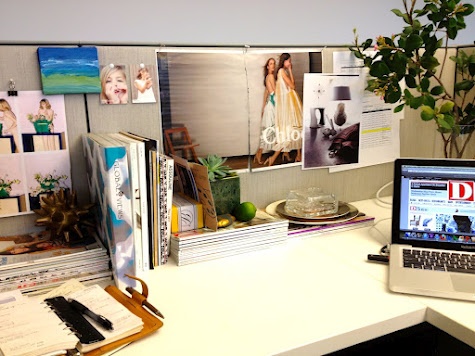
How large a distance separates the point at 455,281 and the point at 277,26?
149cm

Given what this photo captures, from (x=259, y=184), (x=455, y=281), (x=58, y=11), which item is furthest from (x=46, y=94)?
(x=455, y=281)

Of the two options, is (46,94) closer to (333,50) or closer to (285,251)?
(285,251)

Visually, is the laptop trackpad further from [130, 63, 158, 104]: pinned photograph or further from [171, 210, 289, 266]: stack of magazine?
[130, 63, 158, 104]: pinned photograph

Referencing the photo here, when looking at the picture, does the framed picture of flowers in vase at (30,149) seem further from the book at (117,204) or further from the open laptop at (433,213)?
the open laptop at (433,213)

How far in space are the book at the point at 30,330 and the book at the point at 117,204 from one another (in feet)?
0.57

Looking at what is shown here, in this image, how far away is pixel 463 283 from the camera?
0.95m

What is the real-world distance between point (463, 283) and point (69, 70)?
968 millimetres

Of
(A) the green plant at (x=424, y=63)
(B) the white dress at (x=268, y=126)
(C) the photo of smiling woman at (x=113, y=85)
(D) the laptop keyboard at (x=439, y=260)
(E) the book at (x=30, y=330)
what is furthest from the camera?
(B) the white dress at (x=268, y=126)

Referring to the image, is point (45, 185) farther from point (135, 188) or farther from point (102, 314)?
point (102, 314)

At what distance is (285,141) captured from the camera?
1375mm

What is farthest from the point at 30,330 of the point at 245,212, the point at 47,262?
the point at 245,212

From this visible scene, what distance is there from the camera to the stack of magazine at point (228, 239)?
1075 mm

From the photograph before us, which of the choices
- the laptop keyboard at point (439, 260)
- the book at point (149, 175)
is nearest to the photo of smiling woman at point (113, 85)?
the book at point (149, 175)

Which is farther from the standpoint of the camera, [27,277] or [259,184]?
[259,184]
